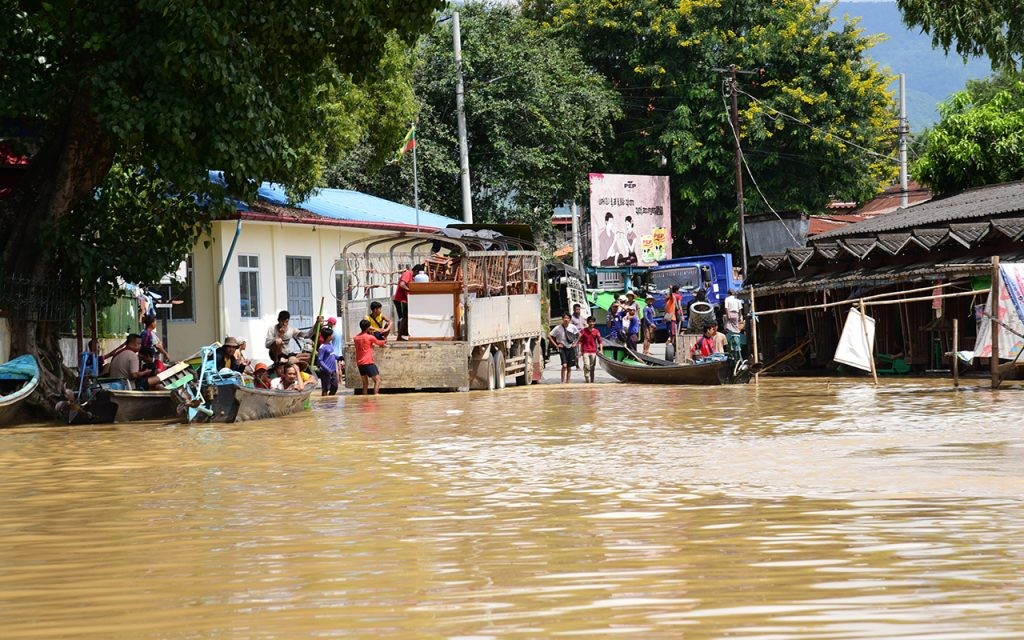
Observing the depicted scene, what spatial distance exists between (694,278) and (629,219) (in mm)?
3062

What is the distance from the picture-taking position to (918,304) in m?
28.3

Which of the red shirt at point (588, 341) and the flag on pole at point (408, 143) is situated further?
the flag on pole at point (408, 143)

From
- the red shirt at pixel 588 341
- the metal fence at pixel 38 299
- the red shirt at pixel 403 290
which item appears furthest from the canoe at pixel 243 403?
the red shirt at pixel 588 341

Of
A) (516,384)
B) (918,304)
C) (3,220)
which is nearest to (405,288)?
(516,384)

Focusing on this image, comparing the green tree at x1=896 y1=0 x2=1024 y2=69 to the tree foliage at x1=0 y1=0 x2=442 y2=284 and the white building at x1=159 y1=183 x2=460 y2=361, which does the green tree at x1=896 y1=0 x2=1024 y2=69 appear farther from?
the white building at x1=159 y1=183 x2=460 y2=361

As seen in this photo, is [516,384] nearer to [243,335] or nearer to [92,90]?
[243,335]

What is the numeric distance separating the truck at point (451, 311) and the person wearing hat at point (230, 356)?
180 inches

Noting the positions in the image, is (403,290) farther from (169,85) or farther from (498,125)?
(498,125)

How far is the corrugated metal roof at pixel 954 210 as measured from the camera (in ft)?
91.9

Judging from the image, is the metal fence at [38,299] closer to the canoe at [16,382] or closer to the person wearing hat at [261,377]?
the canoe at [16,382]

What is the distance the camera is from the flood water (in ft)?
21.6

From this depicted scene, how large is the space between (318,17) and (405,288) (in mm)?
7429

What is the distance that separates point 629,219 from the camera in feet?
147

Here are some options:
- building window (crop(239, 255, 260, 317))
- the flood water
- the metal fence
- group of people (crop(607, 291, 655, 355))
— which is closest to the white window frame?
building window (crop(239, 255, 260, 317))
